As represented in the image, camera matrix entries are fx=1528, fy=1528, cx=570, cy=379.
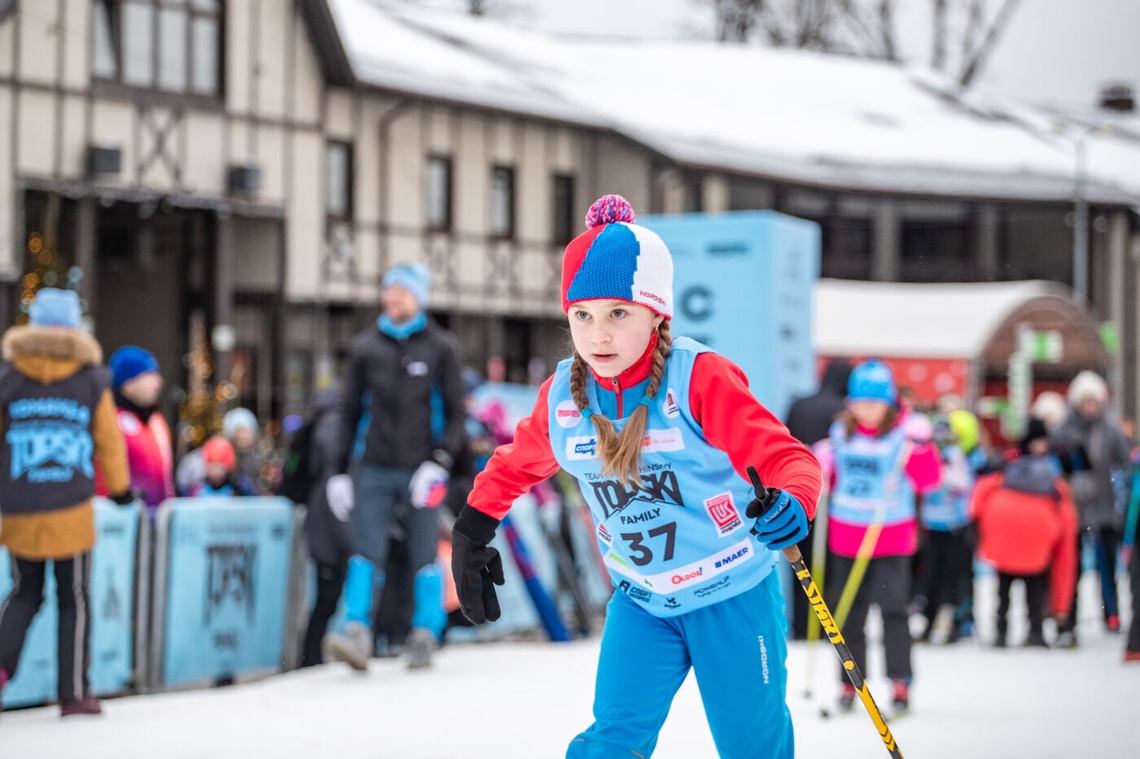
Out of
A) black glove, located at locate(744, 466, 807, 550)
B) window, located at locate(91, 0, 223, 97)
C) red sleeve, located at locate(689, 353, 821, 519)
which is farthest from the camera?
window, located at locate(91, 0, 223, 97)

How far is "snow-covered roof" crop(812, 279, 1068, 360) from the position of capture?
2247cm

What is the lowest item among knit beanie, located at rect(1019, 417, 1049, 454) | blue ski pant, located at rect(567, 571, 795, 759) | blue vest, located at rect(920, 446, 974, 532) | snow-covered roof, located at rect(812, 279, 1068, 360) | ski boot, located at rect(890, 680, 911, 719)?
ski boot, located at rect(890, 680, 911, 719)

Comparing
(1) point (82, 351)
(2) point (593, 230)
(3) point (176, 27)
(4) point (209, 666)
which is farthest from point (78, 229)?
(2) point (593, 230)

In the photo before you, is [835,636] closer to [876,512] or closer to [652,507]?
[652,507]

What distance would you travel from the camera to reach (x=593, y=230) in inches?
153

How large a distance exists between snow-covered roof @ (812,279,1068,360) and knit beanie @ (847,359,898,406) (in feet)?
49.1

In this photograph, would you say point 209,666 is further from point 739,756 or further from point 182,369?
point 182,369

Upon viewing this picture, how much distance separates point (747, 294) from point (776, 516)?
687cm

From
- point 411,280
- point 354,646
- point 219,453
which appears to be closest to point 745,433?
point 354,646

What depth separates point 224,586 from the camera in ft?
26.8

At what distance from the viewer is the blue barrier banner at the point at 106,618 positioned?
6.94m

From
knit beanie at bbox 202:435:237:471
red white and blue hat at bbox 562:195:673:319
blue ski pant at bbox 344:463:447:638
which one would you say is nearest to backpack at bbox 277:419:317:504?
knit beanie at bbox 202:435:237:471

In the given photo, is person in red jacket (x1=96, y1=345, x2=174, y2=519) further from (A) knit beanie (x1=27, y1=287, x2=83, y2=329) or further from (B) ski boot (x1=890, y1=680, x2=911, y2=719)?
Result: (B) ski boot (x1=890, y1=680, x2=911, y2=719)

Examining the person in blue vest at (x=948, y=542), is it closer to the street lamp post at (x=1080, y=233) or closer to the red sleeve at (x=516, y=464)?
the red sleeve at (x=516, y=464)
